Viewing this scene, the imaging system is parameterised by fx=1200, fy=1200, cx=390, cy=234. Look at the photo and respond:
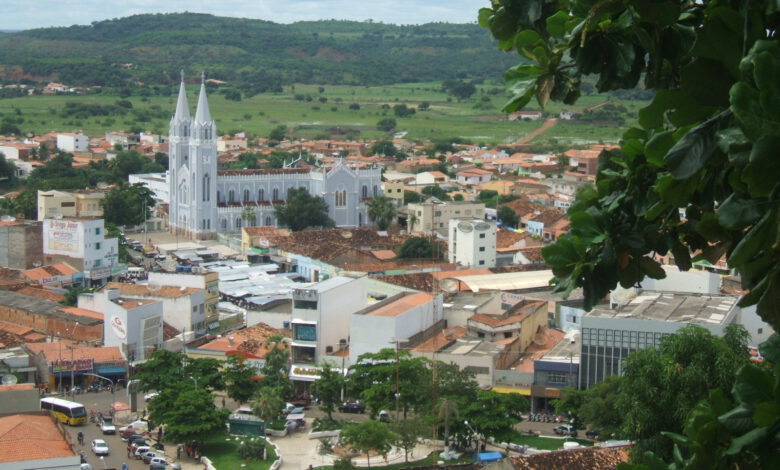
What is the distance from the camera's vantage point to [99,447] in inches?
617

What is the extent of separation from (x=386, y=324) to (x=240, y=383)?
8.23ft

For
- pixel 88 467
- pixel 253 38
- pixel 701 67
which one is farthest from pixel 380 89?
pixel 701 67

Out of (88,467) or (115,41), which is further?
(115,41)

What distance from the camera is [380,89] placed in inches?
4126

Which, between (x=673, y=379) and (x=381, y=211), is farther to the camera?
(x=381, y=211)

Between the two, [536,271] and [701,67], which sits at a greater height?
[701,67]

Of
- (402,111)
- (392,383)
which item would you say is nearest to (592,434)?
(392,383)

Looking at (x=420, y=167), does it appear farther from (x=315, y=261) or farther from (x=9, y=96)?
(x=9, y=96)

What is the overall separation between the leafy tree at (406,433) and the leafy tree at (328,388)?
6.57 ft

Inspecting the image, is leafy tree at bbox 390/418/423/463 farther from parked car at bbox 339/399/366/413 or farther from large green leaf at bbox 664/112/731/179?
large green leaf at bbox 664/112/731/179

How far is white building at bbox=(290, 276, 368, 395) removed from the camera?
19250mm

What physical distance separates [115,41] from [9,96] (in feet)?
139

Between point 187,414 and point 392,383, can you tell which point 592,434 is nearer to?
point 392,383

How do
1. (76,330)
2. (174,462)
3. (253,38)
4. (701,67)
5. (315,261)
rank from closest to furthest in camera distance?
1. (701,67)
2. (174,462)
3. (76,330)
4. (315,261)
5. (253,38)
